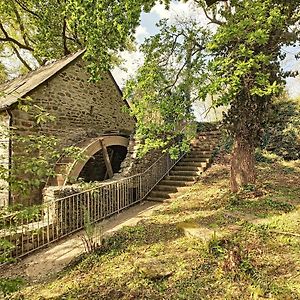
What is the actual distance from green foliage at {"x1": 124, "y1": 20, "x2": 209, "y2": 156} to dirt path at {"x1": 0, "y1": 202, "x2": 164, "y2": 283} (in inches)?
86.8

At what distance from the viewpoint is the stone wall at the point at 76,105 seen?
380 inches

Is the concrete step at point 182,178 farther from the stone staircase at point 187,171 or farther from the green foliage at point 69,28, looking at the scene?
the green foliage at point 69,28

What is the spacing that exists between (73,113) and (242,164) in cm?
646

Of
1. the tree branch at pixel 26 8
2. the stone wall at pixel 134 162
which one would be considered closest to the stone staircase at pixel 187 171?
the stone wall at pixel 134 162

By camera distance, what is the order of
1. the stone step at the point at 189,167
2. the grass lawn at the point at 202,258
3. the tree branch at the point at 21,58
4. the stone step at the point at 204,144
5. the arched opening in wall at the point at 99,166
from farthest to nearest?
the tree branch at the point at 21,58 < the stone step at the point at 204,144 < the arched opening in wall at the point at 99,166 < the stone step at the point at 189,167 < the grass lawn at the point at 202,258

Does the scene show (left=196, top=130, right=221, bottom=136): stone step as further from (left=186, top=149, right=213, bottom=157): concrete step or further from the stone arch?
the stone arch

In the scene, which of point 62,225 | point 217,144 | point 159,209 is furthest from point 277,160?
point 62,225

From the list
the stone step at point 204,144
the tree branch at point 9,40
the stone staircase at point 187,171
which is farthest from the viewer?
the tree branch at point 9,40

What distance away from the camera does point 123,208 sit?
363 inches

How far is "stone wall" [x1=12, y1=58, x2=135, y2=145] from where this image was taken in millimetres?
9641

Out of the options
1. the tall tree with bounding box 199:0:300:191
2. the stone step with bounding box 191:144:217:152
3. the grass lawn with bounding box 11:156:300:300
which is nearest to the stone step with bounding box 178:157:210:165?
the stone step with bounding box 191:144:217:152

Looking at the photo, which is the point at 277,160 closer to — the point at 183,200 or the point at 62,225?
the point at 183,200

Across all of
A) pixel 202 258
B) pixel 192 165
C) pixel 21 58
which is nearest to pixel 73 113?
pixel 192 165

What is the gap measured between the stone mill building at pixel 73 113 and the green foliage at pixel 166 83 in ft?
3.05
